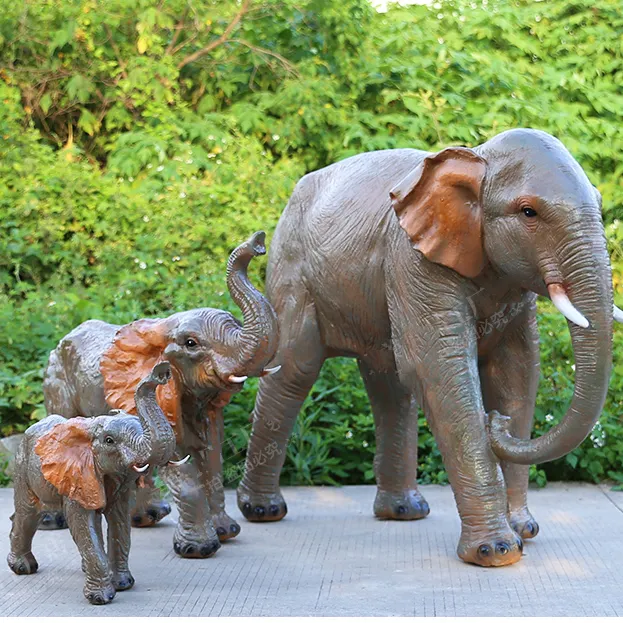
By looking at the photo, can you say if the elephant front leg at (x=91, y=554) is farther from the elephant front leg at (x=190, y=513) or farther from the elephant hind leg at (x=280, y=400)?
the elephant hind leg at (x=280, y=400)

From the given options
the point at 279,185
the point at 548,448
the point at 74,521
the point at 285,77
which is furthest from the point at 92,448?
the point at 285,77

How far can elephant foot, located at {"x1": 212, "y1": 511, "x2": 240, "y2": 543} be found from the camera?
6191 mm

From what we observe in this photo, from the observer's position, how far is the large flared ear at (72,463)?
4.87 meters

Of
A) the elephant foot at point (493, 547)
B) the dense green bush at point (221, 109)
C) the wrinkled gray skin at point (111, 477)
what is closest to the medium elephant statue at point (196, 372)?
the wrinkled gray skin at point (111, 477)

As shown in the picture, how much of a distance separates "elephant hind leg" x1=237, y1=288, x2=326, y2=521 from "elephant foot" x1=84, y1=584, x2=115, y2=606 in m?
2.06

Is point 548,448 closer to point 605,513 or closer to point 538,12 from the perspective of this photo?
point 605,513

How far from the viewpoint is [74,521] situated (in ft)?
16.1

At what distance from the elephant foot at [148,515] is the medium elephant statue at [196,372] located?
0.69 meters

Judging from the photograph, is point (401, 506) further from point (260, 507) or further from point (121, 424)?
point (121, 424)

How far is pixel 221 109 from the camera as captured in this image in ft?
43.3

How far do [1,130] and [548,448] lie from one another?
310 inches

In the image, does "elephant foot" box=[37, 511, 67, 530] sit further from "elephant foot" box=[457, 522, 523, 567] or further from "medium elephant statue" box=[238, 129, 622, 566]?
"elephant foot" box=[457, 522, 523, 567]

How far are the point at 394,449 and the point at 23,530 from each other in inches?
93.1

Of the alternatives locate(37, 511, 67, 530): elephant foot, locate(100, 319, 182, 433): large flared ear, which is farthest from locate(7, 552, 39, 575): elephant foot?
locate(37, 511, 67, 530): elephant foot
